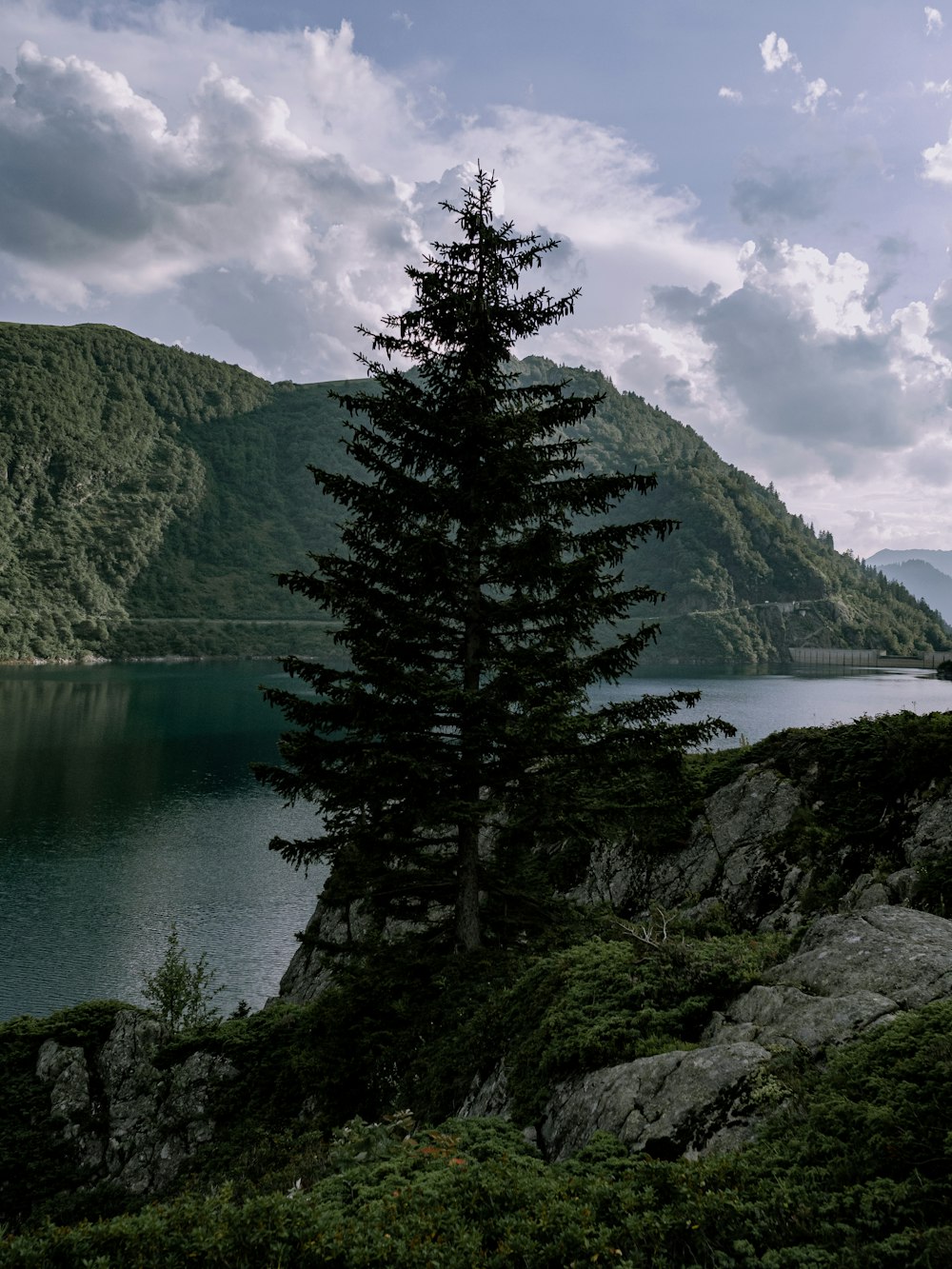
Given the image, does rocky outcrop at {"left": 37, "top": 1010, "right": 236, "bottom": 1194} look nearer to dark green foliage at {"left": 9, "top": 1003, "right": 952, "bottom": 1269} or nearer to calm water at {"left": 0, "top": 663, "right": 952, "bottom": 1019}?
dark green foliage at {"left": 9, "top": 1003, "right": 952, "bottom": 1269}

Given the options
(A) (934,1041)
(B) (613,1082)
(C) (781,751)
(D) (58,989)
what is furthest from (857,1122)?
(D) (58,989)

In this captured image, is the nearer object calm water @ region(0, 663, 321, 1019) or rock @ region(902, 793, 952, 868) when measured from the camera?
rock @ region(902, 793, 952, 868)

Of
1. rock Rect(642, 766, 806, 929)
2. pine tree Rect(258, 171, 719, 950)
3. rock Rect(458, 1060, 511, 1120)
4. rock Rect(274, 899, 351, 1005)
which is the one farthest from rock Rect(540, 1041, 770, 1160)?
rock Rect(274, 899, 351, 1005)

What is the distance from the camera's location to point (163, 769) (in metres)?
71.2

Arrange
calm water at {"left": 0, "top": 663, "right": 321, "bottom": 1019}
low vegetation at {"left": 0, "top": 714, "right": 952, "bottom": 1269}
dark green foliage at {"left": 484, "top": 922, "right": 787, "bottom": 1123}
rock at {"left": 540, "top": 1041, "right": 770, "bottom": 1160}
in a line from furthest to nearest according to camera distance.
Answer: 1. calm water at {"left": 0, "top": 663, "right": 321, "bottom": 1019}
2. dark green foliage at {"left": 484, "top": 922, "right": 787, "bottom": 1123}
3. rock at {"left": 540, "top": 1041, "right": 770, "bottom": 1160}
4. low vegetation at {"left": 0, "top": 714, "right": 952, "bottom": 1269}

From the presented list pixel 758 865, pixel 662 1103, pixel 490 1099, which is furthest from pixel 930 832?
pixel 490 1099

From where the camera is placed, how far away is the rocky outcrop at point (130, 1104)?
495 inches

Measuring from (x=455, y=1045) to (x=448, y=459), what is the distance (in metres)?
9.60

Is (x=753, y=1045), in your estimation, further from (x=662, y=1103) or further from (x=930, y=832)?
(x=930, y=832)

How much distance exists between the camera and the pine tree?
11.7 m

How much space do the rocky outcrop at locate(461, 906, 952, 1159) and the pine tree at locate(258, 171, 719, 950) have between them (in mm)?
4526

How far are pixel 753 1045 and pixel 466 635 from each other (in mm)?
8053

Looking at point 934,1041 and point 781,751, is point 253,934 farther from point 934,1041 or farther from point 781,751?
point 934,1041

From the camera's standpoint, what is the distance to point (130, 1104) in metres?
13.7
